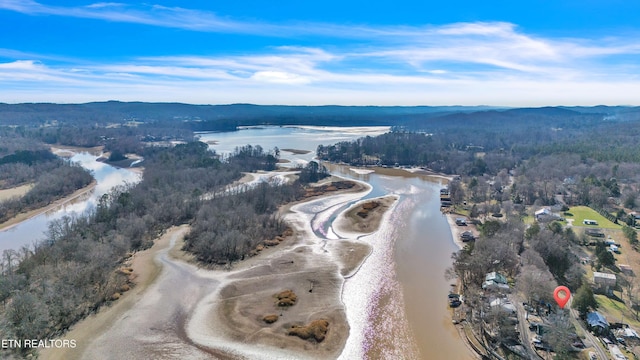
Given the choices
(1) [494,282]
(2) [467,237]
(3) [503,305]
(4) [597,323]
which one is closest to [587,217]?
(2) [467,237]

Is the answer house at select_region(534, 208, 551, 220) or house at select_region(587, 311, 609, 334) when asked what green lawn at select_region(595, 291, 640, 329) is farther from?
house at select_region(534, 208, 551, 220)

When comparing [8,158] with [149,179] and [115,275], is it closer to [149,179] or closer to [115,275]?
[149,179]

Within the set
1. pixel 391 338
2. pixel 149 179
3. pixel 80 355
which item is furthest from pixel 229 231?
pixel 149 179

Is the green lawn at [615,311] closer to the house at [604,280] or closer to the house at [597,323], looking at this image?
the house at [604,280]

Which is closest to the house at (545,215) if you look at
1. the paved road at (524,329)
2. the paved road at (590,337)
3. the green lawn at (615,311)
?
the green lawn at (615,311)

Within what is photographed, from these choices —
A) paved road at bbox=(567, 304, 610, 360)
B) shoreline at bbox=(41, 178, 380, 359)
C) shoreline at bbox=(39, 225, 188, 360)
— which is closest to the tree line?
shoreline at bbox=(39, 225, 188, 360)

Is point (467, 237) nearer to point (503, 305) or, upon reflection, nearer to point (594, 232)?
point (594, 232)
